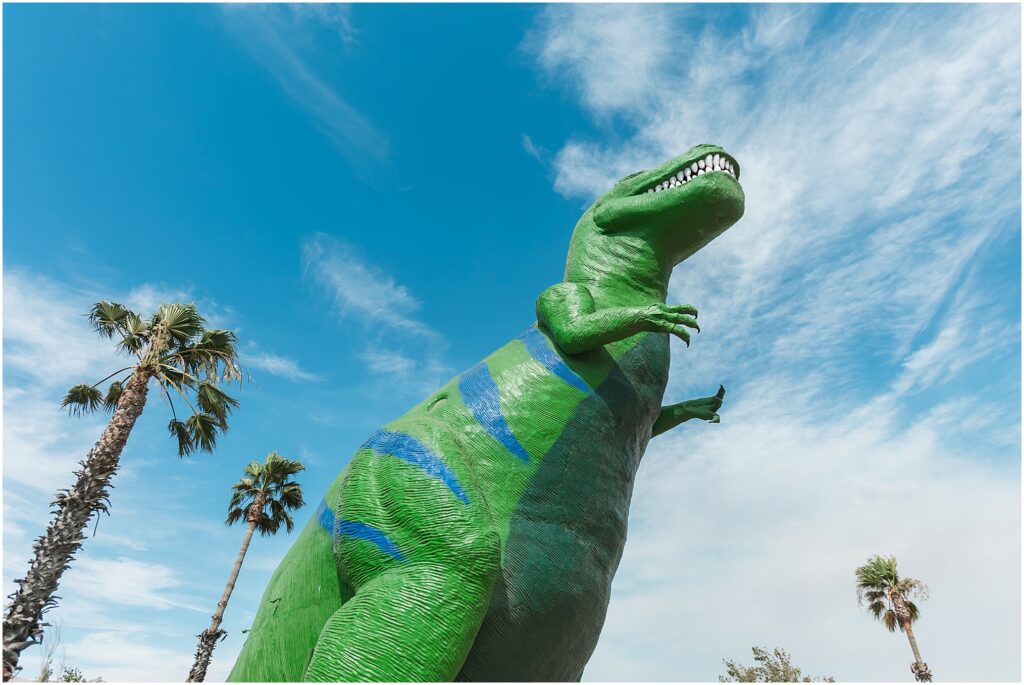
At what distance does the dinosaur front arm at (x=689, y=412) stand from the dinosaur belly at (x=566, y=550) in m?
0.83

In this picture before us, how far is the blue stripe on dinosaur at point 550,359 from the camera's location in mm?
3729

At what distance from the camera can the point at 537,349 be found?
390 cm

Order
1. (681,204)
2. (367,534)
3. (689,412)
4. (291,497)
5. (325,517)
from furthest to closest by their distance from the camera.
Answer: (291,497), (689,412), (681,204), (325,517), (367,534)

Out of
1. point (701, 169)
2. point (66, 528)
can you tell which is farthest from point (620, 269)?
point (66, 528)

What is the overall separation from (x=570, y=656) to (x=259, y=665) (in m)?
1.49

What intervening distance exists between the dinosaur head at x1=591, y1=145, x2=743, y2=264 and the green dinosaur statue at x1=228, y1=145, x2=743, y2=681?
2 cm

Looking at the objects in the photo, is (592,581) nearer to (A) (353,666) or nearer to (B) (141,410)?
(A) (353,666)

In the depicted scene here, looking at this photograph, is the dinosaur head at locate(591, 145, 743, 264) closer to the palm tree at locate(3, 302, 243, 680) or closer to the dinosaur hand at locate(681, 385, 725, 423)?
the dinosaur hand at locate(681, 385, 725, 423)

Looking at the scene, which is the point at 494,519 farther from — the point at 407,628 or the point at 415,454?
the point at 407,628

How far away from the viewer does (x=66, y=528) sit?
28.2 ft

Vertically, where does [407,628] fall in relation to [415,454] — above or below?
below

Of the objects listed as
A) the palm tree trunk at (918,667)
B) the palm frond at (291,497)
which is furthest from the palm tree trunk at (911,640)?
the palm frond at (291,497)

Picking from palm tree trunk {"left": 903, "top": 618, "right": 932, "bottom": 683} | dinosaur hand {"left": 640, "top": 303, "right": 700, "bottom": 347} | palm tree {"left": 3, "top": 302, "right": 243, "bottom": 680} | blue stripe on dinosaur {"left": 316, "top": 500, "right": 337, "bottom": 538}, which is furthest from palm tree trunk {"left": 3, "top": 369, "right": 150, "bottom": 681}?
palm tree trunk {"left": 903, "top": 618, "right": 932, "bottom": 683}

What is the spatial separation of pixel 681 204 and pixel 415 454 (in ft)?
7.24
